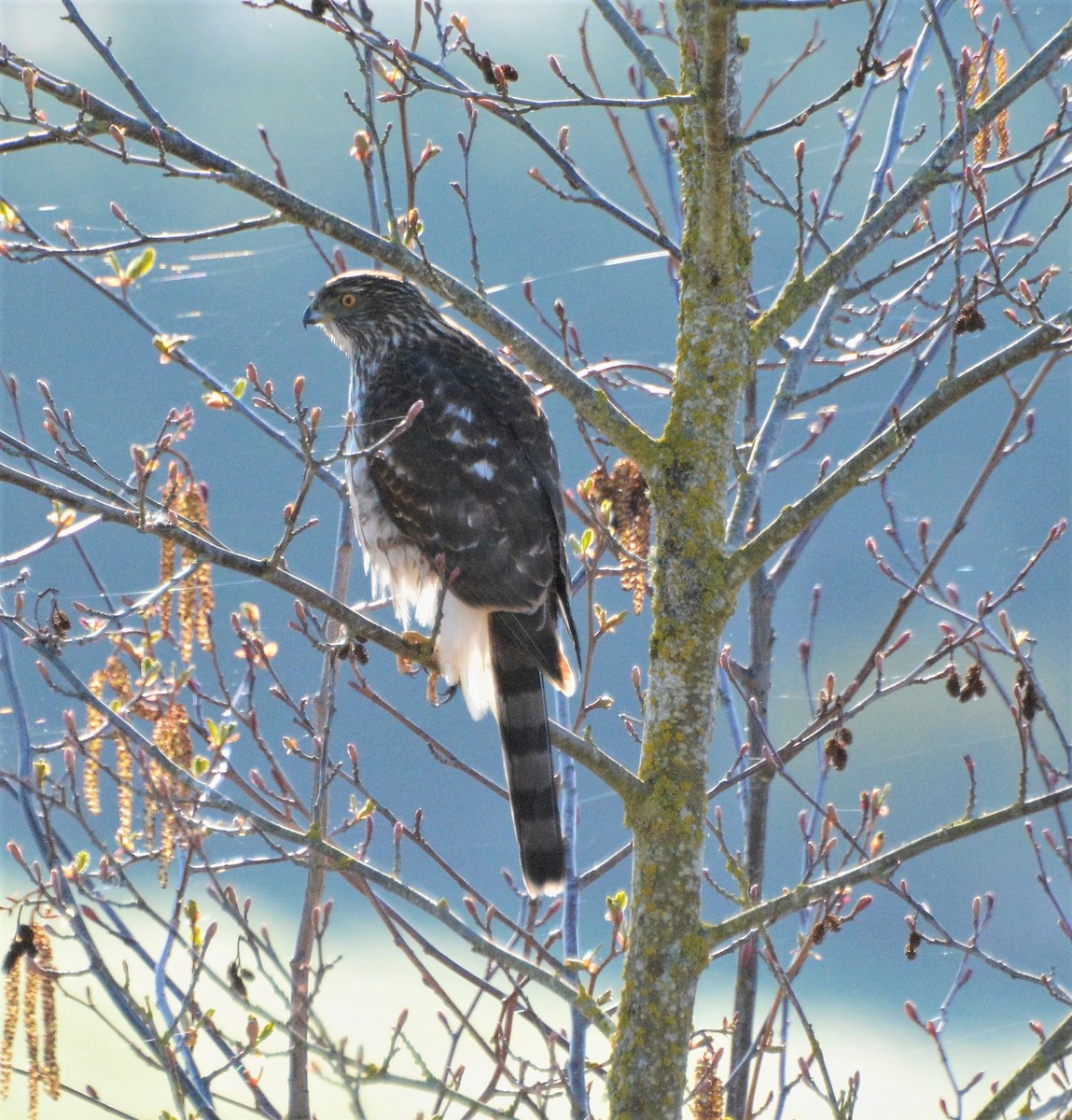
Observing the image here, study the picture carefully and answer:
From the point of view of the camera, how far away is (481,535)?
3229 millimetres

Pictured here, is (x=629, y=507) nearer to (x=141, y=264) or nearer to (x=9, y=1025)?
(x=141, y=264)

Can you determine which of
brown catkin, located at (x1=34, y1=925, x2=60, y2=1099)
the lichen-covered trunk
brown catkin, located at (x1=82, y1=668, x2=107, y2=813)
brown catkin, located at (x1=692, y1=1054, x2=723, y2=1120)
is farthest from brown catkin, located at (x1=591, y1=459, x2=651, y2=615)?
brown catkin, located at (x1=34, y1=925, x2=60, y2=1099)

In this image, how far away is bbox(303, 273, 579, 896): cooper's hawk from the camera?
296 cm

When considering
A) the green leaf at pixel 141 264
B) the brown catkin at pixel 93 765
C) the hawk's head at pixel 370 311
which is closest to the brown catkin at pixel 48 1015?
the brown catkin at pixel 93 765

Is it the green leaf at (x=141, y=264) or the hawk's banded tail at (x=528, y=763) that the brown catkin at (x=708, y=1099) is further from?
the green leaf at (x=141, y=264)

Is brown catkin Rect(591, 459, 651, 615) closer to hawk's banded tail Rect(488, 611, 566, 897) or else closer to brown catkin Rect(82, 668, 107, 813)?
hawk's banded tail Rect(488, 611, 566, 897)

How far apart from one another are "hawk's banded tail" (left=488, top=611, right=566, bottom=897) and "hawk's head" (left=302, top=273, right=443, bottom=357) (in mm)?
1167

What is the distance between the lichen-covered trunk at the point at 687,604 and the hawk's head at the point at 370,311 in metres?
1.48

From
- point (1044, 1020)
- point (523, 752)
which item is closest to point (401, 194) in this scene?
point (523, 752)

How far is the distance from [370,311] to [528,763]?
5.36 ft

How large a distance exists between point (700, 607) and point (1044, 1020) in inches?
157

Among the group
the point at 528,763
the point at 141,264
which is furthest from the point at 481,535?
the point at 141,264

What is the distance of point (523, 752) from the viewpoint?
9.64 feet

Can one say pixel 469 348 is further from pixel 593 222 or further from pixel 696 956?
pixel 593 222
